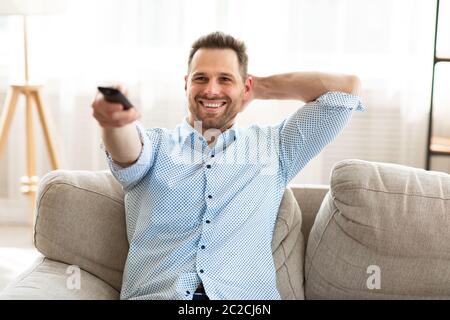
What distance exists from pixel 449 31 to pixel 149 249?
2.23m

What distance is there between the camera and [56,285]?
1766mm

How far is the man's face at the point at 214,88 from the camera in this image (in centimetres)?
199

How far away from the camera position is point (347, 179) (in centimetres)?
192

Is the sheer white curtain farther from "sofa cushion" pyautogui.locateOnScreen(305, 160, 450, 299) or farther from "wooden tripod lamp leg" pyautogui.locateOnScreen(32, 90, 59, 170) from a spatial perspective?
"sofa cushion" pyautogui.locateOnScreen(305, 160, 450, 299)

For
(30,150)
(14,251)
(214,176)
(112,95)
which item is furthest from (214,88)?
(14,251)

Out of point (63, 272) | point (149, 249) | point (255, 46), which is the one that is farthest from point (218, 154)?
point (255, 46)

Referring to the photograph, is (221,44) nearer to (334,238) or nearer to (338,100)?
(338,100)

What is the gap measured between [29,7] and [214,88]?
1444mm

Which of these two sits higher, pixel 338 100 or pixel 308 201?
pixel 338 100

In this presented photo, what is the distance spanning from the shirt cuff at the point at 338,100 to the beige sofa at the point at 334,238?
158 millimetres

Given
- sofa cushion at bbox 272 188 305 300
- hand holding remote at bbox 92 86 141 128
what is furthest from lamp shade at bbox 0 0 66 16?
hand holding remote at bbox 92 86 141 128

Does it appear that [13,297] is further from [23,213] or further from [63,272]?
[23,213]

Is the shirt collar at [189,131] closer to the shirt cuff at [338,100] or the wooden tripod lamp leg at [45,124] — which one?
the shirt cuff at [338,100]
